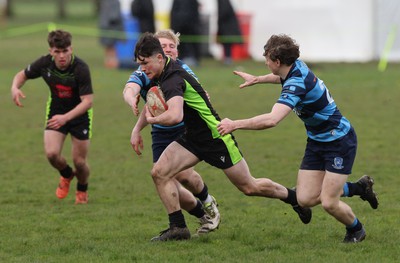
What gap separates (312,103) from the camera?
789 centimetres

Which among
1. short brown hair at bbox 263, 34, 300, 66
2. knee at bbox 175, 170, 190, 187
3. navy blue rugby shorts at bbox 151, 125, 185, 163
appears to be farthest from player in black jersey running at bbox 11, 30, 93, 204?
short brown hair at bbox 263, 34, 300, 66

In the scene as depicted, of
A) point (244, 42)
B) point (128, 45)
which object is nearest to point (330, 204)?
point (128, 45)

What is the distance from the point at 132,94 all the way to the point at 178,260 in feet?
5.75

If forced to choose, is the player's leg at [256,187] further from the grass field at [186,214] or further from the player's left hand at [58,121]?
the player's left hand at [58,121]

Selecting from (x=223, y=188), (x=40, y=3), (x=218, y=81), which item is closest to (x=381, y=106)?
(x=218, y=81)

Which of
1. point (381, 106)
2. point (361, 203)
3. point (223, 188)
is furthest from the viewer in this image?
point (381, 106)

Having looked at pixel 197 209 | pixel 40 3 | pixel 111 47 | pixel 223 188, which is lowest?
pixel 40 3

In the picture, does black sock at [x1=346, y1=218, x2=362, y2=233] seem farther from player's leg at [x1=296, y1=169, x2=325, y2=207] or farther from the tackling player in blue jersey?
player's leg at [x1=296, y1=169, x2=325, y2=207]

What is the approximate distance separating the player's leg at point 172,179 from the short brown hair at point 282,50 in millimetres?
1217

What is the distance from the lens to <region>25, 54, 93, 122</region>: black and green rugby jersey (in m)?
10.5

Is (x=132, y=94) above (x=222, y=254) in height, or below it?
above

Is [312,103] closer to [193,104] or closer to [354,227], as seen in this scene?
[193,104]

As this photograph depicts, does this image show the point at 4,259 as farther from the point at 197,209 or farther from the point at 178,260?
the point at 197,209

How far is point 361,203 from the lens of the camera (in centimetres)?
1030
